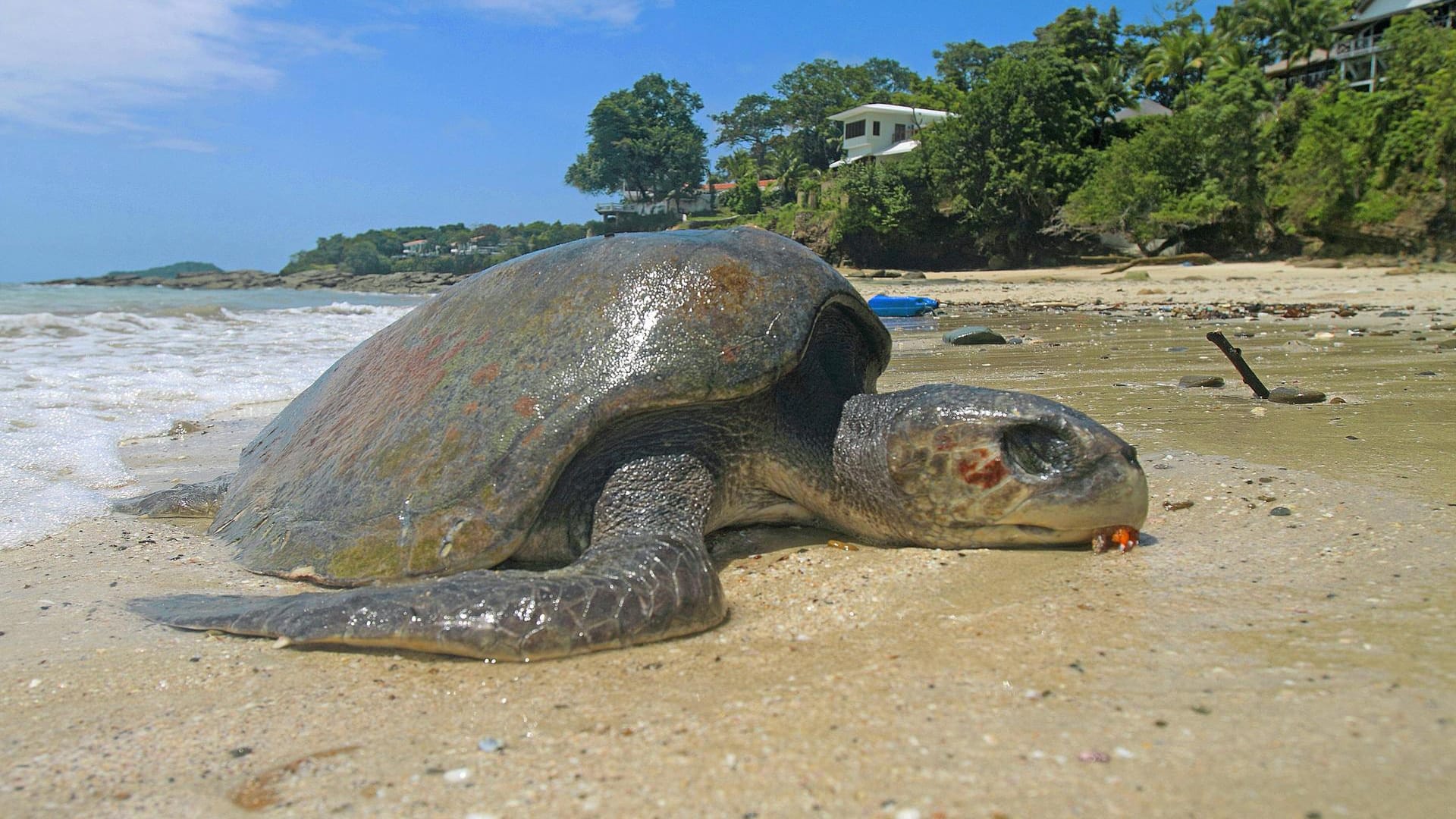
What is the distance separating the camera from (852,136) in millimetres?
54344

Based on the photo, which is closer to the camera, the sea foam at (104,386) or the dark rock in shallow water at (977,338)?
the sea foam at (104,386)

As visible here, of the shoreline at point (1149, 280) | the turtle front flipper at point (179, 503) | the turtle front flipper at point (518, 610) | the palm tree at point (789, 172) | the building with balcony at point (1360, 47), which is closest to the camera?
the turtle front flipper at point (518, 610)

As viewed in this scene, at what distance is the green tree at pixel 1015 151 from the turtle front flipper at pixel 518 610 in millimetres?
35693

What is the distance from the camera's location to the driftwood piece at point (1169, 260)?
2783cm

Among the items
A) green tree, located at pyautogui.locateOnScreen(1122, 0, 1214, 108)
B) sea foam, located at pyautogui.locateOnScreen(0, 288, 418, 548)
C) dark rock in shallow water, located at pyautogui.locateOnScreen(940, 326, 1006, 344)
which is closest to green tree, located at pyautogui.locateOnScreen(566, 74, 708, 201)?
green tree, located at pyautogui.locateOnScreen(1122, 0, 1214, 108)

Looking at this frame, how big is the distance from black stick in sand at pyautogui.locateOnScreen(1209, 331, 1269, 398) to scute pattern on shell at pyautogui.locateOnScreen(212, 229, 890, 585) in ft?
7.20

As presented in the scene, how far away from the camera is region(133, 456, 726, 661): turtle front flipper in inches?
94.2

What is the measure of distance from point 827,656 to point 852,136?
181 ft

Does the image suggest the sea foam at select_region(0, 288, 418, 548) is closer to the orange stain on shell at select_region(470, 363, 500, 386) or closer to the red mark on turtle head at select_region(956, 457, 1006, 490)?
the orange stain on shell at select_region(470, 363, 500, 386)

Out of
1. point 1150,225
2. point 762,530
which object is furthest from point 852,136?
point 762,530

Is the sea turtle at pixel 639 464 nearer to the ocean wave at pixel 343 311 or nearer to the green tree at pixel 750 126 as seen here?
the ocean wave at pixel 343 311

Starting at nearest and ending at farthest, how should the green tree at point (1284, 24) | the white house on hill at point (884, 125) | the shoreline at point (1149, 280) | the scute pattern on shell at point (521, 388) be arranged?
the scute pattern on shell at point (521, 388)
the shoreline at point (1149, 280)
the green tree at point (1284, 24)
the white house on hill at point (884, 125)

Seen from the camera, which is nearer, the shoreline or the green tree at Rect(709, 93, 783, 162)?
the shoreline

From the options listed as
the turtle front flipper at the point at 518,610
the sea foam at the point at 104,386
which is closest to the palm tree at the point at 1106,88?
the sea foam at the point at 104,386
